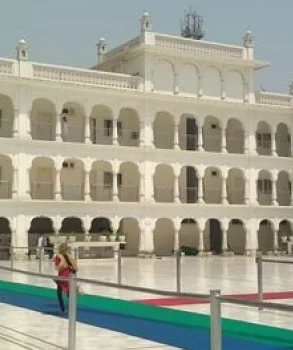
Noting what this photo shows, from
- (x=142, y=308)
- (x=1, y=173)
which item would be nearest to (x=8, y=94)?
(x=1, y=173)

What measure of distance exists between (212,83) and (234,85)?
1.93m

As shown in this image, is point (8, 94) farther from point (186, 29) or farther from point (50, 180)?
point (186, 29)

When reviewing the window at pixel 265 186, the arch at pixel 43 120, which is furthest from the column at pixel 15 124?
the window at pixel 265 186

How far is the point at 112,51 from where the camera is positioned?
47.8 meters

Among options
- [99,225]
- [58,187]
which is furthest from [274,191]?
[58,187]

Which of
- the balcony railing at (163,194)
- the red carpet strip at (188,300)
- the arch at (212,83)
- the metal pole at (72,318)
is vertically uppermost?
the arch at (212,83)

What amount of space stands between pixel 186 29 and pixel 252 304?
175 ft

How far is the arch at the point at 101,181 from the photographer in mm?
43719

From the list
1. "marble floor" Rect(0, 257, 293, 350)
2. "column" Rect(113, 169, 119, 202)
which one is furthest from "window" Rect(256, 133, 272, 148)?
"marble floor" Rect(0, 257, 293, 350)

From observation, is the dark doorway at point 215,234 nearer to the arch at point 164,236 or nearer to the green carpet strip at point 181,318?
the arch at point 164,236

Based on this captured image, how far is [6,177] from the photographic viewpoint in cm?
4159

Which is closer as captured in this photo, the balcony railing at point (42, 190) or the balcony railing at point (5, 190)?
the balcony railing at point (5, 190)

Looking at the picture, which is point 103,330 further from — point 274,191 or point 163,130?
point 274,191

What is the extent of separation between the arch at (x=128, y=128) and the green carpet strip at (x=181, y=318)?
27386mm
